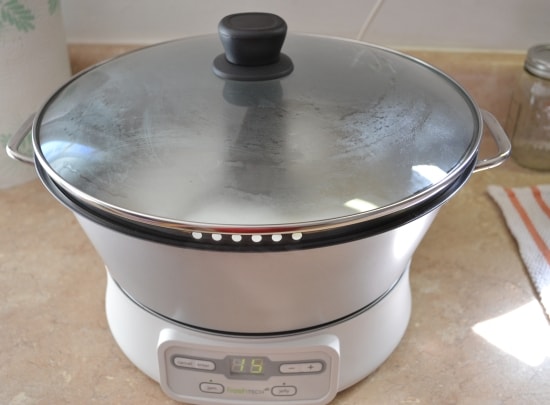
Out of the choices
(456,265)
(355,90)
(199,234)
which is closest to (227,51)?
(355,90)

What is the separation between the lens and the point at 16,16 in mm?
775

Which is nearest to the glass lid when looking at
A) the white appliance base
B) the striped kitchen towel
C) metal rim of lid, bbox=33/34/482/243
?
metal rim of lid, bbox=33/34/482/243

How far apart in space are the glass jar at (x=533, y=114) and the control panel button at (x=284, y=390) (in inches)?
22.9

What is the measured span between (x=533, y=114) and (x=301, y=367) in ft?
1.91

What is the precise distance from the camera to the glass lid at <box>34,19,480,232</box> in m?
0.46

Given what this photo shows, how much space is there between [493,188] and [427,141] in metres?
0.40

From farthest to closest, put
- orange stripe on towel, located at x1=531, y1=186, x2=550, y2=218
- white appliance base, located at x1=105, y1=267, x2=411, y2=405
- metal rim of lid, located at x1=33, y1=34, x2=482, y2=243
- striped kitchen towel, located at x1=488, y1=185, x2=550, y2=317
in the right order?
orange stripe on towel, located at x1=531, y1=186, x2=550, y2=218 → striped kitchen towel, located at x1=488, y1=185, x2=550, y2=317 → white appliance base, located at x1=105, y1=267, x2=411, y2=405 → metal rim of lid, located at x1=33, y1=34, x2=482, y2=243

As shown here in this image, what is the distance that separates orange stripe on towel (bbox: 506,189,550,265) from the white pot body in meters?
0.30

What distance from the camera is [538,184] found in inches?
35.5

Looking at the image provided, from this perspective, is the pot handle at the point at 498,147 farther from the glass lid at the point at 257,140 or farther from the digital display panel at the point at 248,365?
the digital display panel at the point at 248,365

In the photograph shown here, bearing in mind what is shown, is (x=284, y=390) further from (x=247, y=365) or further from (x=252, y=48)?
(x=252, y=48)

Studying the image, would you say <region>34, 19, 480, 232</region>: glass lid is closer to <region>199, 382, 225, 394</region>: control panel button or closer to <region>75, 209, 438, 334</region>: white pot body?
<region>75, 209, 438, 334</region>: white pot body

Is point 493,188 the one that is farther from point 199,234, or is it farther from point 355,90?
point 199,234

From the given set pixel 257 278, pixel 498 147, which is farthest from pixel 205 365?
pixel 498 147
